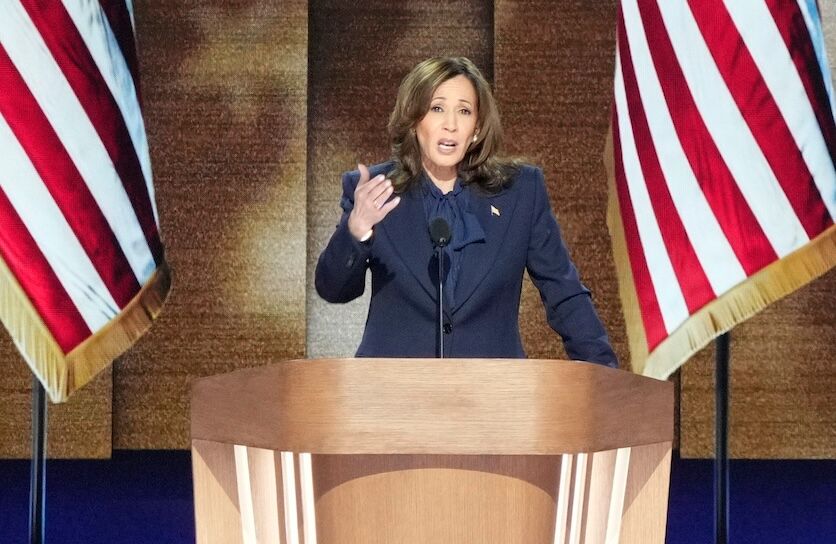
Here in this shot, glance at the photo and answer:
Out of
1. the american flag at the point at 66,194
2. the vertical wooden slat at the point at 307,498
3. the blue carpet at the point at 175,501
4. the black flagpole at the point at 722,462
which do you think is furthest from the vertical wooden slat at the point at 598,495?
the blue carpet at the point at 175,501

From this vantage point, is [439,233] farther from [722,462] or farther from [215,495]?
[722,462]

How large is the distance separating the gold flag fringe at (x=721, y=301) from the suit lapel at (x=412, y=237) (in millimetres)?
1016

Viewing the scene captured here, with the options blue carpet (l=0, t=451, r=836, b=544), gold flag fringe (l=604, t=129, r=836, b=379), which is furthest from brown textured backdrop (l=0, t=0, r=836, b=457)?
gold flag fringe (l=604, t=129, r=836, b=379)

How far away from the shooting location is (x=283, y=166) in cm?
455

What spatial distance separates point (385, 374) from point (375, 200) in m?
0.48

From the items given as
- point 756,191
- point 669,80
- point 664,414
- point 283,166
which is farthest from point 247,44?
point 664,414

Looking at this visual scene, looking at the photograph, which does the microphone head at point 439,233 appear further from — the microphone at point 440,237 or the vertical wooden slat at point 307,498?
the vertical wooden slat at point 307,498

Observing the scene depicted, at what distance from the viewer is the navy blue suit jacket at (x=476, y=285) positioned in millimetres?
2051

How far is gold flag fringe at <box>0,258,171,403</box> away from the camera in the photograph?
270 cm

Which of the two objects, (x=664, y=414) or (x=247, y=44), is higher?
(x=247, y=44)

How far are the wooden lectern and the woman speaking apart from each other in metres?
0.50

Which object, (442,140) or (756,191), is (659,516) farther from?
(756,191)

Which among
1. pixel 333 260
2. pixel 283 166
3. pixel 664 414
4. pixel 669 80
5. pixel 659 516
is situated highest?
pixel 283 166

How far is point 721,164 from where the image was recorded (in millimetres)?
Result: 2812
